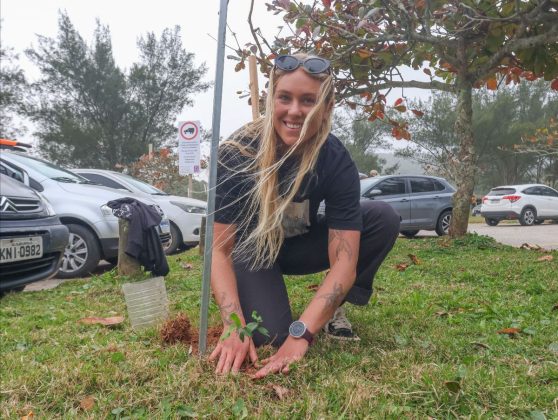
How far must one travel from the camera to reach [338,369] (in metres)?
1.98

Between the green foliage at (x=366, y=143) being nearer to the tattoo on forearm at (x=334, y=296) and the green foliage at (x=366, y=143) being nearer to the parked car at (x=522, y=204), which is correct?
the parked car at (x=522, y=204)

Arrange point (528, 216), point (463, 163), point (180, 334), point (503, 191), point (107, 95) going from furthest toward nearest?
point (107, 95) → point (503, 191) → point (528, 216) → point (463, 163) → point (180, 334)

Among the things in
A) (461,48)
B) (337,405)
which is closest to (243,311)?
(337,405)

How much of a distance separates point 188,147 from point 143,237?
3454 mm

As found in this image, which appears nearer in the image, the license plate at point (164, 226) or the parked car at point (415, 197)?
the license plate at point (164, 226)

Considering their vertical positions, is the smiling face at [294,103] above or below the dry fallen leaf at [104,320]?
above

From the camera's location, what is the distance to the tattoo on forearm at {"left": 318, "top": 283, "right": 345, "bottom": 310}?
6.77 feet

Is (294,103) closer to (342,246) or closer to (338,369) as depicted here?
(342,246)

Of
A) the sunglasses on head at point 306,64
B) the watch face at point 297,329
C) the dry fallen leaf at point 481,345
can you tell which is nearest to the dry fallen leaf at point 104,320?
the watch face at point 297,329

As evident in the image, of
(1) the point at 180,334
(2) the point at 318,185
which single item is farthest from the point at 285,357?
(2) the point at 318,185

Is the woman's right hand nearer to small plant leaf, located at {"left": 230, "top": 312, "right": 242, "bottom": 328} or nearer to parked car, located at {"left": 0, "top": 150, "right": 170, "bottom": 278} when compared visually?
small plant leaf, located at {"left": 230, "top": 312, "right": 242, "bottom": 328}

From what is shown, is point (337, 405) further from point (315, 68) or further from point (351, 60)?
point (351, 60)

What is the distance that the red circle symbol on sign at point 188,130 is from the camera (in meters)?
8.09

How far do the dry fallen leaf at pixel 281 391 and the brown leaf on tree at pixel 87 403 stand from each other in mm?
647
